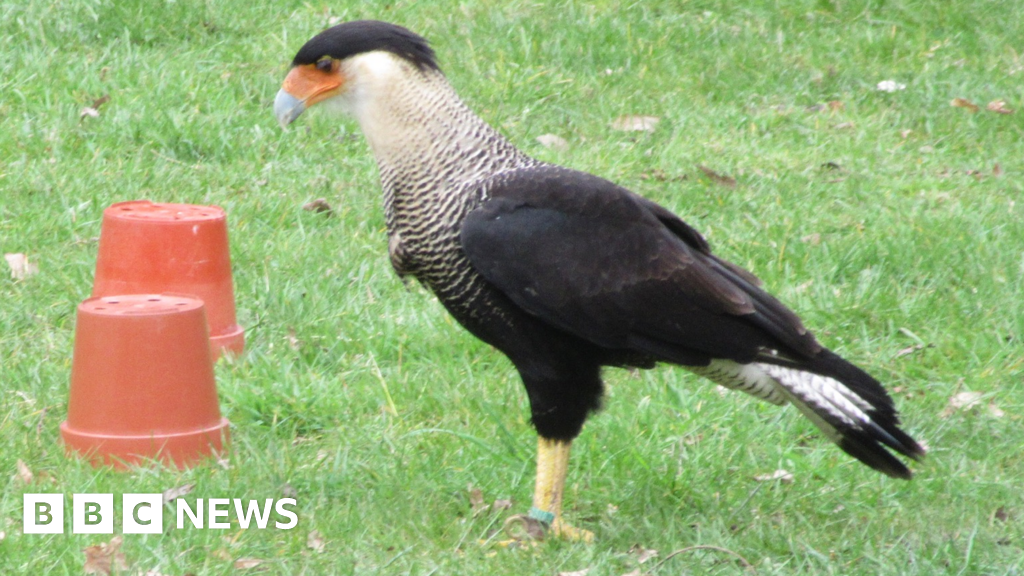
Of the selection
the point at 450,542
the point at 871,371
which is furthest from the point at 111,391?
the point at 871,371

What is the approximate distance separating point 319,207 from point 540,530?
2.59 metres

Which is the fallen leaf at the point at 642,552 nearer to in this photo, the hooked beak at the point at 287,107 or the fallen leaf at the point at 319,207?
the hooked beak at the point at 287,107

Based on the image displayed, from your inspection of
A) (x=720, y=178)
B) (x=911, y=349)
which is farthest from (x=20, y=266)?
(x=911, y=349)

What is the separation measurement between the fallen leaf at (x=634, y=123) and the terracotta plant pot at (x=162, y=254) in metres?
2.99

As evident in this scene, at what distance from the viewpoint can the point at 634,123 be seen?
22.7 ft

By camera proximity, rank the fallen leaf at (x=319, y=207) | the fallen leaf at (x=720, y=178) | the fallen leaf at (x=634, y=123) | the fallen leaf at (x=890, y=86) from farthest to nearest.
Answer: the fallen leaf at (x=890, y=86)
the fallen leaf at (x=634, y=123)
the fallen leaf at (x=720, y=178)
the fallen leaf at (x=319, y=207)

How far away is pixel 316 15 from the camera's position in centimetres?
780

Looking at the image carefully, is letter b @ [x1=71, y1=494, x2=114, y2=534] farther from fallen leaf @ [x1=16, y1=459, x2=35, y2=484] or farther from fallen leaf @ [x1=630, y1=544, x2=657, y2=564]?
fallen leaf @ [x1=630, y1=544, x2=657, y2=564]

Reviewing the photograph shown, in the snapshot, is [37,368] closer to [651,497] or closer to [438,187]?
[438,187]

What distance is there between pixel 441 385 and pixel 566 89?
128 inches

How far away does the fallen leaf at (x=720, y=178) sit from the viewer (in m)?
6.15

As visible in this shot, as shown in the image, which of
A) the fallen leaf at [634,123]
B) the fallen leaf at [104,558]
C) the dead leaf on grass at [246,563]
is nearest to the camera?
the fallen leaf at [104,558]

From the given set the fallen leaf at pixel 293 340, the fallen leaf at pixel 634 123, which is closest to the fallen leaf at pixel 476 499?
the fallen leaf at pixel 293 340

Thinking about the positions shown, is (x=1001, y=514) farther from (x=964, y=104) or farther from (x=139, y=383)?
(x=964, y=104)
